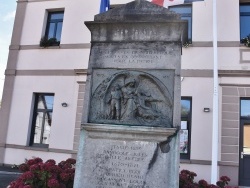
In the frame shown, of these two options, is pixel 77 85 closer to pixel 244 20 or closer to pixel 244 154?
pixel 244 154

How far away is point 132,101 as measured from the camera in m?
4.52

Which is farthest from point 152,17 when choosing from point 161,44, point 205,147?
point 205,147

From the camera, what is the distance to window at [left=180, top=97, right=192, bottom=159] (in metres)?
11.5

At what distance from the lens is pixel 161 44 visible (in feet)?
15.1

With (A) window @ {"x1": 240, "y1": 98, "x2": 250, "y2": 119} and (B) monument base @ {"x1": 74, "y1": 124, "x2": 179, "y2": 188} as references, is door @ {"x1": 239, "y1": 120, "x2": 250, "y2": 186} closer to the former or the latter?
(A) window @ {"x1": 240, "y1": 98, "x2": 250, "y2": 119}

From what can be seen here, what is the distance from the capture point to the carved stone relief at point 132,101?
4.47 metres

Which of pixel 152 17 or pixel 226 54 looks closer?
pixel 152 17

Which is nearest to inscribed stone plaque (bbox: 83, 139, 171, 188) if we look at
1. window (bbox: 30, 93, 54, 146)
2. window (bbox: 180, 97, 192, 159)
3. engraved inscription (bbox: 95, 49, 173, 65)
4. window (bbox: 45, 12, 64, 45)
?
engraved inscription (bbox: 95, 49, 173, 65)

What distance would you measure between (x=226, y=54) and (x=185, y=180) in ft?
23.0

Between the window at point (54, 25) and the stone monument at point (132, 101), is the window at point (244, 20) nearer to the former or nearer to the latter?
the window at point (54, 25)

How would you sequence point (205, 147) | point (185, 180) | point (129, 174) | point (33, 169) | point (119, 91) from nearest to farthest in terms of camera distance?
1. point (129, 174)
2. point (119, 91)
3. point (33, 169)
4. point (185, 180)
5. point (205, 147)

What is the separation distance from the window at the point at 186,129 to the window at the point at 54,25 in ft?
21.2

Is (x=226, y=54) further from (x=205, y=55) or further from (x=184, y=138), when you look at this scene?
(x=184, y=138)

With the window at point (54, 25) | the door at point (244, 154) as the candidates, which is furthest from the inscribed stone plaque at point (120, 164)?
the window at point (54, 25)
